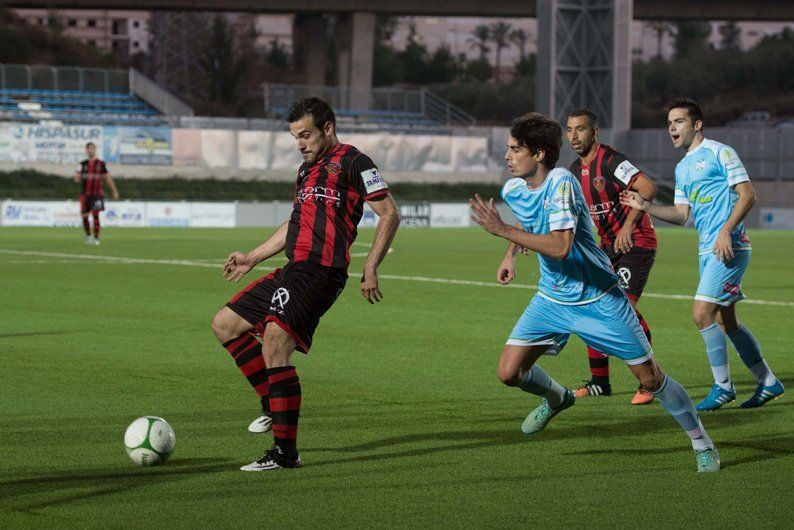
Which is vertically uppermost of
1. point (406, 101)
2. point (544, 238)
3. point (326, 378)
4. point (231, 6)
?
point (231, 6)

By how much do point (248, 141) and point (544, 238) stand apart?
168 ft

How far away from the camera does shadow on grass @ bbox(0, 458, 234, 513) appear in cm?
614

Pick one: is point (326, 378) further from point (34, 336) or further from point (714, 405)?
point (34, 336)

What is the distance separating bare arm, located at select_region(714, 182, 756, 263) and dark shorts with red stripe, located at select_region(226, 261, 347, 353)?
291 cm

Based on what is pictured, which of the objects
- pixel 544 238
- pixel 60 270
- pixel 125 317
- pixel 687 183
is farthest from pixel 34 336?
pixel 60 270

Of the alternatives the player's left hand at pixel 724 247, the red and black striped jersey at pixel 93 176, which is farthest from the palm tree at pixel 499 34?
the player's left hand at pixel 724 247

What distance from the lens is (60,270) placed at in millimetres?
22641

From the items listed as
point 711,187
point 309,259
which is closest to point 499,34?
point 711,187

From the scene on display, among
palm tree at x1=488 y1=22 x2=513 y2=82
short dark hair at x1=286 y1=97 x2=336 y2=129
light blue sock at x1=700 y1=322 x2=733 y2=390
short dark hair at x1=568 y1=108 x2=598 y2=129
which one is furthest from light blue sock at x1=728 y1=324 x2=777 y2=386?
palm tree at x1=488 y1=22 x2=513 y2=82

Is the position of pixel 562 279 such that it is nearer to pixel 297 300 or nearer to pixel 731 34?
pixel 297 300

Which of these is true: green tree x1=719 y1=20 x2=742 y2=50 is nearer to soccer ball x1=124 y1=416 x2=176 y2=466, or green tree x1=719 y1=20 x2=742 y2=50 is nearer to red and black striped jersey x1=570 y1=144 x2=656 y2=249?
red and black striped jersey x1=570 y1=144 x2=656 y2=249

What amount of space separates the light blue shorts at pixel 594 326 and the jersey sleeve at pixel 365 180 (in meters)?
1.09

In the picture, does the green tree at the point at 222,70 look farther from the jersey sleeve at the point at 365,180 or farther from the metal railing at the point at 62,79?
the jersey sleeve at the point at 365,180

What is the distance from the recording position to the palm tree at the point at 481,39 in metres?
177
